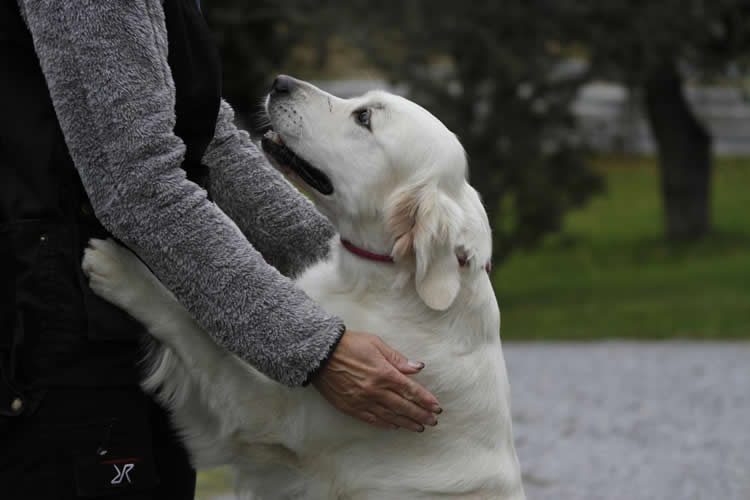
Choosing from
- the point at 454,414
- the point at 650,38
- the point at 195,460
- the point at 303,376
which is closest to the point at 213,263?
the point at 303,376

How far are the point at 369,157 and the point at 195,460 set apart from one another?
102 centimetres

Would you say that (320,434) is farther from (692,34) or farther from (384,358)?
(692,34)

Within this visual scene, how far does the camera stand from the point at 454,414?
292cm

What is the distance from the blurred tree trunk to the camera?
1683cm

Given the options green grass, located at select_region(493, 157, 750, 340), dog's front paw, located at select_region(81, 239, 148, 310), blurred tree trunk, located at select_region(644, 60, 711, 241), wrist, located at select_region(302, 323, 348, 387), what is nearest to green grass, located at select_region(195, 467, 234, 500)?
dog's front paw, located at select_region(81, 239, 148, 310)

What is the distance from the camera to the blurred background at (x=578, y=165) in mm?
9469

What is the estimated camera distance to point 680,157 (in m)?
17.0

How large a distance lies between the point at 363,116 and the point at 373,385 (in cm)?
113

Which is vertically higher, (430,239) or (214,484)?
(430,239)

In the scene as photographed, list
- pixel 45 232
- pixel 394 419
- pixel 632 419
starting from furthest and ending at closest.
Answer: pixel 632 419 < pixel 394 419 < pixel 45 232

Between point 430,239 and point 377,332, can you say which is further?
point 377,332

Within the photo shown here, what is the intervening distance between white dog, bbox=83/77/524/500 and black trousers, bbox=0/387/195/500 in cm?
26

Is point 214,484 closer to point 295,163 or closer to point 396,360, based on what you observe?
point 295,163

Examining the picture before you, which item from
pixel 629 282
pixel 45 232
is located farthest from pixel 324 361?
pixel 629 282
